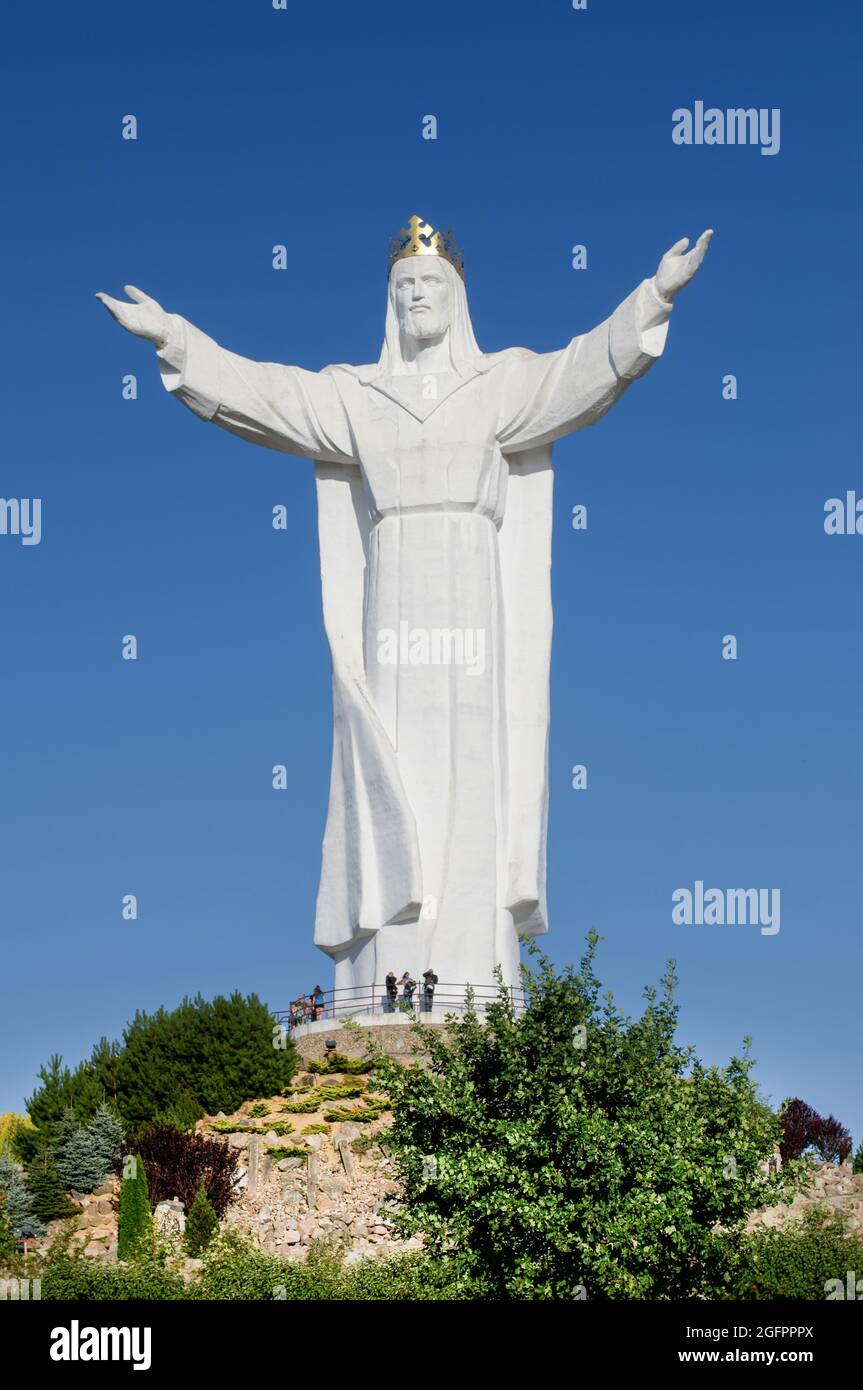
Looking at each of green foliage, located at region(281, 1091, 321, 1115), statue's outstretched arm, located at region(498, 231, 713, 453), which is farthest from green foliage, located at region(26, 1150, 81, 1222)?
statue's outstretched arm, located at region(498, 231, 713, 453)

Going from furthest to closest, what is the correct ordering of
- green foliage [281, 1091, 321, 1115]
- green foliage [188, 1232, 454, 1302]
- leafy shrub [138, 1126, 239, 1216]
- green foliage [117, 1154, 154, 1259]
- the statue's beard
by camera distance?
the statue's beard
green foliage [281, 1091, 321, 1115]
leafy shrub [138, 1126, 239, 1216]
green foliage [117, 1154, 154, 1259]
green foliage [188, 1232, 454, 1302]

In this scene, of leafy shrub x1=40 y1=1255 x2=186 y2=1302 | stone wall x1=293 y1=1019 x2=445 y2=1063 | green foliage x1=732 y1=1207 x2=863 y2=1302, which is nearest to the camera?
green foliage x1=732 y1=1207 x2=863 y2=1302

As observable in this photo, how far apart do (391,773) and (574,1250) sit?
1200 cm

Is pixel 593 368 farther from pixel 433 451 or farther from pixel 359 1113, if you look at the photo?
pixel 359 1113

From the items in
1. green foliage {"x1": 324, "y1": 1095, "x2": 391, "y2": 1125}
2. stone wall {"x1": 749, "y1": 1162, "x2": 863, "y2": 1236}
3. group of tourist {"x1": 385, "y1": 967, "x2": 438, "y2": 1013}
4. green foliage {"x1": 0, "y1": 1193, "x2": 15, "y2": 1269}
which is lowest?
green foliage {"x1": 0, "y1": 1193, "x2": 15, "y2": 1269}

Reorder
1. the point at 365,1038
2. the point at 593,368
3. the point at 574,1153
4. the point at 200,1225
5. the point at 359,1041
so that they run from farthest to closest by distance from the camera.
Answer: the point at 593,368, the point at 359,1041, the point at 365,1038, the point at 200,1225, the point at 574,1153

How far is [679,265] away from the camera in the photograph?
1024 inches

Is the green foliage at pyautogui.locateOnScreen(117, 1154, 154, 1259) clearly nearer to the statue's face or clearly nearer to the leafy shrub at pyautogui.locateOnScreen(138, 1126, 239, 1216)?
the leafy shrub at pyautogui.locateOnScreen(138, 1126, 239, 1216)

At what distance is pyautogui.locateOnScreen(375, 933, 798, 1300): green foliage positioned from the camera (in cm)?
1633

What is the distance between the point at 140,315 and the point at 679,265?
678 centimetres

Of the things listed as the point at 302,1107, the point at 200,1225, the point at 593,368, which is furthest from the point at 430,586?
the point at 200,1225

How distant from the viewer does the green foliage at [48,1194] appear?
77.0 feet

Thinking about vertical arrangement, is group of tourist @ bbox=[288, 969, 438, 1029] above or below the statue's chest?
below

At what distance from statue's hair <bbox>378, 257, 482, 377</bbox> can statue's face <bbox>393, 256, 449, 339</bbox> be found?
0.11m
